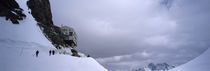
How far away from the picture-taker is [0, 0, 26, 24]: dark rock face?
122 ft

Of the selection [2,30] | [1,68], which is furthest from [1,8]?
[1,68]

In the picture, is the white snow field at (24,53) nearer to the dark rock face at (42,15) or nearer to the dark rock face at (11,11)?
the dark rock face at (11,11)

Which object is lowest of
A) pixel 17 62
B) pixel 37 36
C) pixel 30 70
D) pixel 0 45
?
pixel 30 70

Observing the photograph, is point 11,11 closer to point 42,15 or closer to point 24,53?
point 42,15

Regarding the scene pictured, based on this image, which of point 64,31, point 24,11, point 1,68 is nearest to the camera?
point 1,68

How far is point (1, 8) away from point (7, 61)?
26996 mm

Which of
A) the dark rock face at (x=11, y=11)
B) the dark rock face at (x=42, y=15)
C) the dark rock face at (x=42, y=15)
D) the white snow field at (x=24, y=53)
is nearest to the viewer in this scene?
the white snow field at (x=24, y=53)

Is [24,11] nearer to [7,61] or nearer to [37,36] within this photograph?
[37,36]

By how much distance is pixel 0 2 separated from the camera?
1507 inches

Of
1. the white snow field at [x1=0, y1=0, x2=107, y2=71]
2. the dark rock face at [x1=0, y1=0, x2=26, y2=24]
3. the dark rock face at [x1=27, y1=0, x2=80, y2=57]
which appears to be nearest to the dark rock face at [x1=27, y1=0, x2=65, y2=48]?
the dark rock face at [x1=27, y1=0, x2=80, y2=57]

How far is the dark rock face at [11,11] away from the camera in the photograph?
37.3 metres

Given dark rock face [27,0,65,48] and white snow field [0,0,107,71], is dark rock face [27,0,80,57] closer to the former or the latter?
dark rock face [27,0,65,48]

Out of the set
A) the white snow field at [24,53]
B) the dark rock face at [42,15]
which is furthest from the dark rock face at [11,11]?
the dark rock face at [42,15]

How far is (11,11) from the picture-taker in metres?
40.5
